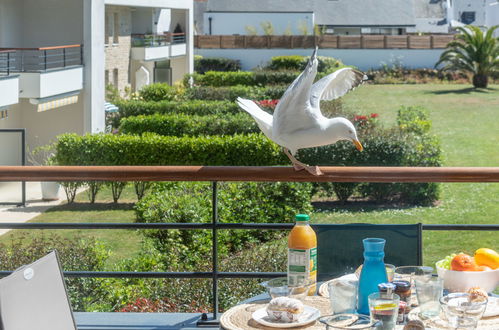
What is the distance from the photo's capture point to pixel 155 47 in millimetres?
34125

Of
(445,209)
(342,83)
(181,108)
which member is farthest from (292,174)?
(181,108)

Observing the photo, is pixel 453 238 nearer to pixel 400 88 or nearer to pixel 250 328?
pixel 250 328

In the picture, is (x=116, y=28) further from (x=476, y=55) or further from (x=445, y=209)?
(x=445, y=209)

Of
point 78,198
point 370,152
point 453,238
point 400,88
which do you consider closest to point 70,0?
point 78,198

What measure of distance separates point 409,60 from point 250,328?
4587 cm

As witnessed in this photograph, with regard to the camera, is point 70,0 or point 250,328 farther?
point 70,0

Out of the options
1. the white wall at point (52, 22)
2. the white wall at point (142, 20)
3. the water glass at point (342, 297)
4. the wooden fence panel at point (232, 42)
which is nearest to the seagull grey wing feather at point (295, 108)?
the water glass at point (342, 297)

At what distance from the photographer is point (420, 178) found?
4.14m

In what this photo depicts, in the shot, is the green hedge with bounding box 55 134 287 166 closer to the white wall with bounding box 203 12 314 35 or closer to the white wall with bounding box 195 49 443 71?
the white wall with bounding box 195 49 443 71

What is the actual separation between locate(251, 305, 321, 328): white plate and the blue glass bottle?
0.16m

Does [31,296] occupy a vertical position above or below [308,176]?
below

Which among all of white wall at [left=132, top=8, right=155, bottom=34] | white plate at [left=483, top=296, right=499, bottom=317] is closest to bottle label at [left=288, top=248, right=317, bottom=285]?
white plate at [left=483, top=296, right=499, bottom=317]

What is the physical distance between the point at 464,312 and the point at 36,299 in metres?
1.39

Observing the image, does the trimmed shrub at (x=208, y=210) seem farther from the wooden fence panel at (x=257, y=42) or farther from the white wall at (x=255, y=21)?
the white wall at (x=255, y=21)
